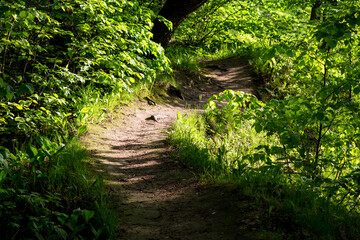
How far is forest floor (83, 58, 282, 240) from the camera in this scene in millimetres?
3041

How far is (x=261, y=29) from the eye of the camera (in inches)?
443

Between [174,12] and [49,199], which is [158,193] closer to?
[49,199]

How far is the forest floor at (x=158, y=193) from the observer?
3.04m

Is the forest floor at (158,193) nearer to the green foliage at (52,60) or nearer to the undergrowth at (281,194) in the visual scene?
the undergrowth at (281,194)

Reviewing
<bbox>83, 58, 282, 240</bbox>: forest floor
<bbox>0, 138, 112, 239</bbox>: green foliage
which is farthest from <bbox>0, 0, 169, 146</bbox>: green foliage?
<bbox>0, 138, 112, 239</bbox>: green foliage

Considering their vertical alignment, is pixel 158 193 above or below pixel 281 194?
below

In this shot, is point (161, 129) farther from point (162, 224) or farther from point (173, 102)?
point (162, 224)

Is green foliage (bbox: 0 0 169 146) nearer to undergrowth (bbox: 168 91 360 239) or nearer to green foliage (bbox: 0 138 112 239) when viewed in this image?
green foliage (bbox: 0 138 112 239)

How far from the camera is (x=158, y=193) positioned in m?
4.08

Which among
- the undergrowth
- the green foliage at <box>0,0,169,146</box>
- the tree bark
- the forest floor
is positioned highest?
the tree bark

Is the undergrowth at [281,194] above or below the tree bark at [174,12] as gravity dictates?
below

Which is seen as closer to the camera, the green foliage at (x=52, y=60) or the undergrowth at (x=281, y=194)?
the undergrowth at (x=281, y=194)

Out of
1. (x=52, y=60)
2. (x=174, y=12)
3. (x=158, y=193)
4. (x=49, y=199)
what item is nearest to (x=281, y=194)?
(x=158, y=193)

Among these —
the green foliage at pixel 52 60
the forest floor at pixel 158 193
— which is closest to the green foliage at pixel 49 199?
the forest floor at pixel 158 193
